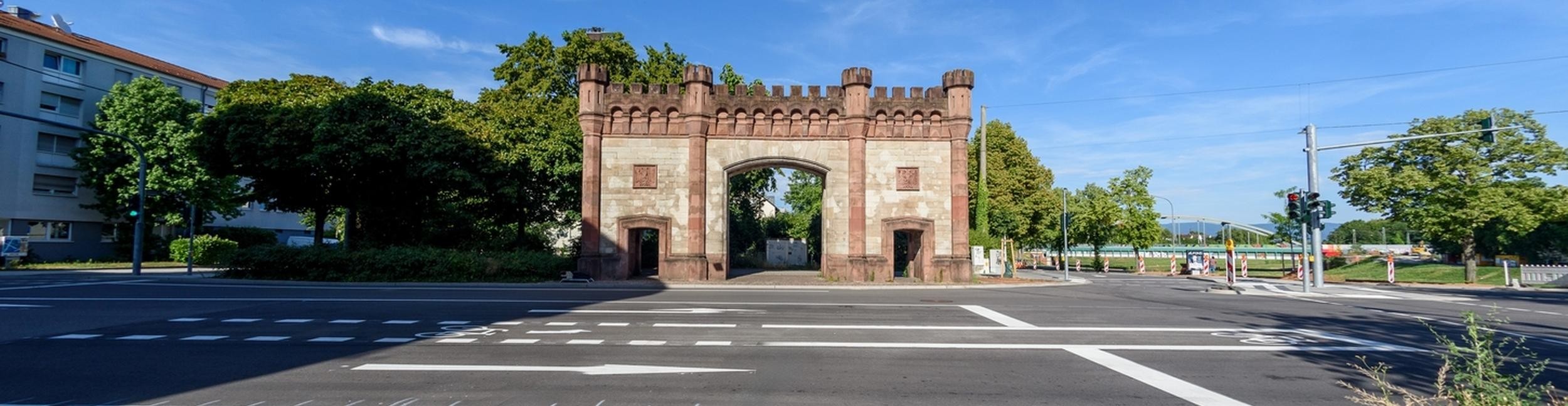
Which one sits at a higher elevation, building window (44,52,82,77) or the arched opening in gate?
building window (44,52,82,77)

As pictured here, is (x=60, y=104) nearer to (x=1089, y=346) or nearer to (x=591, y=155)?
(x=591, y=155)

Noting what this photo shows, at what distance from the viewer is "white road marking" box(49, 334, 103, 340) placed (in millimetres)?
9852

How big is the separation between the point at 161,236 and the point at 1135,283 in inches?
1982

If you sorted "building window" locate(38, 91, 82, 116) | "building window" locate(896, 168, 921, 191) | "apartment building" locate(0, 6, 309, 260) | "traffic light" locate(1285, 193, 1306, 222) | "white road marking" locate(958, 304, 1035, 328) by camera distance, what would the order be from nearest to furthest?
"white road marking" locate(958, 304, 1035, 328) < "traffic light" locate(1285, 193, 1306, 222) < "building window" locate(896, 168, 921, 191) < "apartment building" locate(0, 6, 309, 260) < "building window" locate(38, 91, 82, 116)

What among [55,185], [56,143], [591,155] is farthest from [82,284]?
[56,143]

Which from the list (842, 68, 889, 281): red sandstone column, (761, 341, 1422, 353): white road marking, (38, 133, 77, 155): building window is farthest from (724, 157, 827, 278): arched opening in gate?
(38, 133, 77, 155): building window

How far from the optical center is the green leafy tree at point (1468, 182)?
1162 inches

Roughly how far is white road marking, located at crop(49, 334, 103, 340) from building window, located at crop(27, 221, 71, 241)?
37233 mm

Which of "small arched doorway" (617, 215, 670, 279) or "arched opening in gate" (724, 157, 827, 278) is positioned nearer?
"small arched doorway" (617, 215, 670, 279)

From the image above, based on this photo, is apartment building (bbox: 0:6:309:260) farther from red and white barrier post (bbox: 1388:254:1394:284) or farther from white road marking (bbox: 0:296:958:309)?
red and white barrier post (bbox: 1388:254:1394:284)

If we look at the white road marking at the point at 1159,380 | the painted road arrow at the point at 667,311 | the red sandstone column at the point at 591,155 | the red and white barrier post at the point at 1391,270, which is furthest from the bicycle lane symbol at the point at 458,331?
the red and white barrier post at the point at 1391,270

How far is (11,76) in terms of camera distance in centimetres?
3509

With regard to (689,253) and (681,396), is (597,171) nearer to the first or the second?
(689,253)

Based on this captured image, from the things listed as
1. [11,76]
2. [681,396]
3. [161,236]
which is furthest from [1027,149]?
[11,76]
